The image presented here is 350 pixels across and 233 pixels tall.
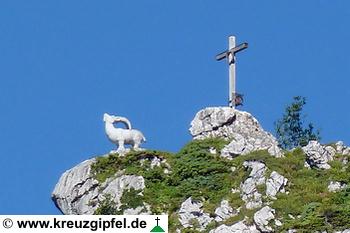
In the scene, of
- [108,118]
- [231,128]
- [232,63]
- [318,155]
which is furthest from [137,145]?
[318,155]

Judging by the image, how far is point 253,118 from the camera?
45.0 metres

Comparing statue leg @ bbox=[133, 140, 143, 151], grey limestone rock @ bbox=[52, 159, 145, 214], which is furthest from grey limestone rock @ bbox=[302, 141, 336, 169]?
statue leg @ bbox=[133, 140, 143, 151]

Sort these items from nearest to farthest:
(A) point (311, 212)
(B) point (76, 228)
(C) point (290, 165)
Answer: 1. (B) point (76, 228)
2. (A) point (311, 212)
3. (C) point (290, 165)

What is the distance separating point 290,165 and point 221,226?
3603 millimetres

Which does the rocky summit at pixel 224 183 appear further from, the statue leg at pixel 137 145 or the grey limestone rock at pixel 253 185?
the statue leg at pixel 137 145

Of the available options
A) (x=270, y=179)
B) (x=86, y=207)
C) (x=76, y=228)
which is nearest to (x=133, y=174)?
(x=86, y=207)

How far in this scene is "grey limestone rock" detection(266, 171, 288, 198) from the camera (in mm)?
40438

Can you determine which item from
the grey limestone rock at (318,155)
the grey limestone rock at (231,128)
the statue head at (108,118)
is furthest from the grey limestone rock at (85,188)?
the grey limestone rock at (318,155)

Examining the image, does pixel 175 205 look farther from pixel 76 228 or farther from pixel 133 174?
pixel 76 228

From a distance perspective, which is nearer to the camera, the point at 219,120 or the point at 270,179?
the point at 270,179

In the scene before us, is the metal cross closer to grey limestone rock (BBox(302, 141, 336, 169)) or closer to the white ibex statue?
the white ibex statue

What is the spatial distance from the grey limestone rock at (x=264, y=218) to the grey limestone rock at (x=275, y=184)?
0.98 metres

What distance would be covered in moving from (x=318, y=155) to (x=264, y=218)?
4.17 m

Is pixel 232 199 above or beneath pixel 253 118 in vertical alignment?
beneath
